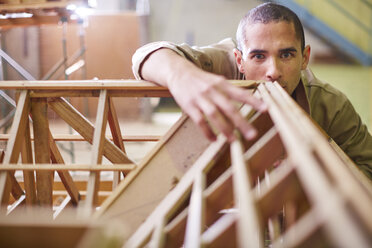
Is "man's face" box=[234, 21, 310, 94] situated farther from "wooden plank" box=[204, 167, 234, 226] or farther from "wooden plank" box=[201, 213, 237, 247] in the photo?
"wooden plank" box=[201, 213, 237, 247]

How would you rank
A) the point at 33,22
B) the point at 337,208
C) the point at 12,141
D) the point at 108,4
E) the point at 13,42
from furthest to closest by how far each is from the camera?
the point at 108,4 < the point at 13,42 < the point at 33,22 < the point at 12,141 < the point at 337,208

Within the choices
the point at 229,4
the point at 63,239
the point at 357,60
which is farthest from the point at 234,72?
the point at 357,60

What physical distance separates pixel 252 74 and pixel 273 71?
0.54 ft

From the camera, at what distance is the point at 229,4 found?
10.7m

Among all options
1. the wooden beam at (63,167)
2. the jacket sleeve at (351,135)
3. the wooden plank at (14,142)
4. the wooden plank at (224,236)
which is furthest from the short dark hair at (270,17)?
the wooden plank at (224,236)

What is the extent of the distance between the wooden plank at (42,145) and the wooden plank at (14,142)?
8 cm

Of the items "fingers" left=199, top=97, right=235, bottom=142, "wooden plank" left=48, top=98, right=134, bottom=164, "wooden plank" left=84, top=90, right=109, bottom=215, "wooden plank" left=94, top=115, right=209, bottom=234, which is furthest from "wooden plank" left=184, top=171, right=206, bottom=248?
"wooden plank" left=48, top=98, right=134, bottom=164

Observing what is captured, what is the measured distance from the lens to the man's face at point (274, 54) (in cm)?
244

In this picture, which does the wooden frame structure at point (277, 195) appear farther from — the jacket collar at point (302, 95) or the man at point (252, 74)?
the jacket collar at point (302, 95)

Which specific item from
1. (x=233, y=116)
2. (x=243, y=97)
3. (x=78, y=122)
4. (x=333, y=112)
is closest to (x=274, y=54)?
(x=333, y=112)

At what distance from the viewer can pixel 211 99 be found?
144 cm

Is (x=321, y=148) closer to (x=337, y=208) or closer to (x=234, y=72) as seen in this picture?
(x=337, y=208)

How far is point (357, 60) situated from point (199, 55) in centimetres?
1010

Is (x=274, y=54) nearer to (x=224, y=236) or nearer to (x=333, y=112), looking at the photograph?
(x=333, y=112)
